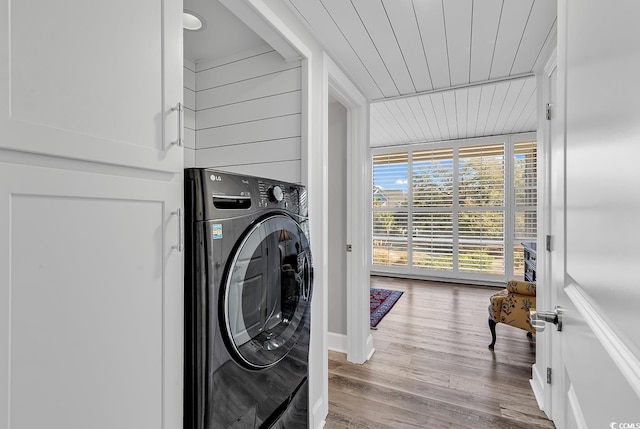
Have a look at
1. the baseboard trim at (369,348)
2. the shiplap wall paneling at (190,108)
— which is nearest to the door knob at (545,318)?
the shiplap wall paneling at (190,108)

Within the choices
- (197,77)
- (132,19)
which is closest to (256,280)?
(132,19)

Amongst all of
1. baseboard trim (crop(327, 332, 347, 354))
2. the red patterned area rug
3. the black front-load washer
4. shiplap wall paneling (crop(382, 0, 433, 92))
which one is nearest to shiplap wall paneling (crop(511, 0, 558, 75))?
shiplap wall paneling (crop(382, 0, 433, 92))

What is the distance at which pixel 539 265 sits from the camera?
2023 millimetres

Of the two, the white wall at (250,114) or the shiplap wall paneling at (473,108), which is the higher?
the shiplap wall paneling at (473,108)

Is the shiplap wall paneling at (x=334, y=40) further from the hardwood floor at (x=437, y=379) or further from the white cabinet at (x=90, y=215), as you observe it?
the hardwood floor at (x=437, y=379)

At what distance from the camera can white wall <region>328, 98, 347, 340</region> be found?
2.78 meters

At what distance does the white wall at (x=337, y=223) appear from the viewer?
2.78 meters

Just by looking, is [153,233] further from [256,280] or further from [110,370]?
[256,280]

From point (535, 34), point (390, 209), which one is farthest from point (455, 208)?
point (535, 34)

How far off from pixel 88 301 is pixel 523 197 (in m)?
5.58

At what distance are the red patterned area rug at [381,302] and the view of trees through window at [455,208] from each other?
45.6 inches

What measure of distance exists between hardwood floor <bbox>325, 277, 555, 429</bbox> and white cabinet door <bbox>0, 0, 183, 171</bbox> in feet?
6.12

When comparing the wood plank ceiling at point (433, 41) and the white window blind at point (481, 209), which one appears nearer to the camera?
the wood plank ceiling at point (433, 41)

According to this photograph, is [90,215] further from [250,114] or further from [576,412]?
[250,114]
